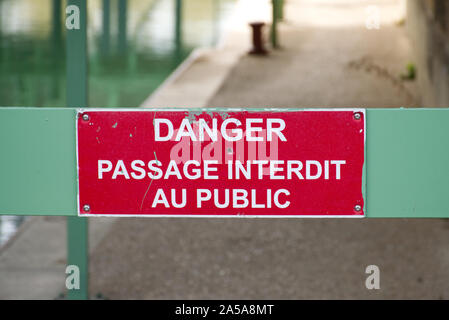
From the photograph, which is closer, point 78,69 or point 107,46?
point 78,69

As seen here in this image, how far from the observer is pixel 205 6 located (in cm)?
2620

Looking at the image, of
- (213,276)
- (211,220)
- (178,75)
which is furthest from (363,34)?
(213,276)

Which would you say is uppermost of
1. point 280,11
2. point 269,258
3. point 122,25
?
point 122,25

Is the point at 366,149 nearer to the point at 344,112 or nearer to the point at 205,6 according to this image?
the point at 344,112

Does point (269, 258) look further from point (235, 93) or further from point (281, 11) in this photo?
point (281, 11)

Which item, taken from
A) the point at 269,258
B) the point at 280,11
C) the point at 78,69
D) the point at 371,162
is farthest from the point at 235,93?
the point at 371,162

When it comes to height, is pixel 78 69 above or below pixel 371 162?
above

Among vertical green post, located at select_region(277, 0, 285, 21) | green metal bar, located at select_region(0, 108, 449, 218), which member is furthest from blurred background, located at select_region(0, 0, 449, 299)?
green metal bar, located at select_region(0, 108, 449, 218)

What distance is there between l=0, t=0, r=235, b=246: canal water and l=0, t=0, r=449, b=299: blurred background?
5cm

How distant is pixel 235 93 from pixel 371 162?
933 cm

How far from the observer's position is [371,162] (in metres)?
3.58

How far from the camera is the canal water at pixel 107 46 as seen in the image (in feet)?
47.1

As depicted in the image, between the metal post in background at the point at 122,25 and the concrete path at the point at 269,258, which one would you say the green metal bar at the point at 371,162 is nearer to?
the concrete path at the point at 269,258

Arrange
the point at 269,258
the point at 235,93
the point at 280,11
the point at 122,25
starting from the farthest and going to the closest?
the point at 122,25
the point at 280,11
the point at 235,93
the point at 269,258
